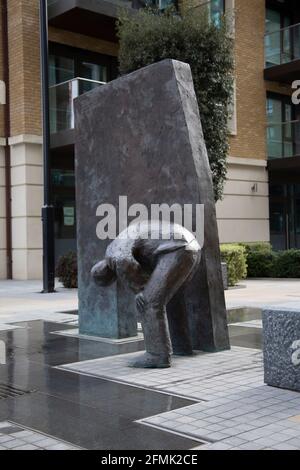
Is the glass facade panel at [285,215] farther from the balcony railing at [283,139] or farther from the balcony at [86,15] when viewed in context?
the balcony at [86,15]

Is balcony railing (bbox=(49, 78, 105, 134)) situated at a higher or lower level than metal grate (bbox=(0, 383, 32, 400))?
higher

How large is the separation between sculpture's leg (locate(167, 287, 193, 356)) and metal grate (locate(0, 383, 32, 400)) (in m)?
1.89

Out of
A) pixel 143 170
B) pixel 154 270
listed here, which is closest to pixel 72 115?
pixel 143 170

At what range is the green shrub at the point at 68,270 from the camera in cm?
1560

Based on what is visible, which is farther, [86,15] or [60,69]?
[60,69]

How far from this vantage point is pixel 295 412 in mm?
4762

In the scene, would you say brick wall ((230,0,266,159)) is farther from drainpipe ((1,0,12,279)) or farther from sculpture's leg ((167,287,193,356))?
sculpture's leg ((167,287,193,356))

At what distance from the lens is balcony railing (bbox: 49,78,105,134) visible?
17.4 meters

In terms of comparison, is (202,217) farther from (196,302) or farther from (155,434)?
(155,434)

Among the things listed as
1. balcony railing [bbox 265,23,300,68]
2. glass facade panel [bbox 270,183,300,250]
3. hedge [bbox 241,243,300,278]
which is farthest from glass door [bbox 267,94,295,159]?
hedge [bbox 241,243,300,278]

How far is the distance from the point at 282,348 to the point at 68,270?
10718mm

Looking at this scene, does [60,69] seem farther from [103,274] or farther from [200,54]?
[103,274]

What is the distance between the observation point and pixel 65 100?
17.7 metres
